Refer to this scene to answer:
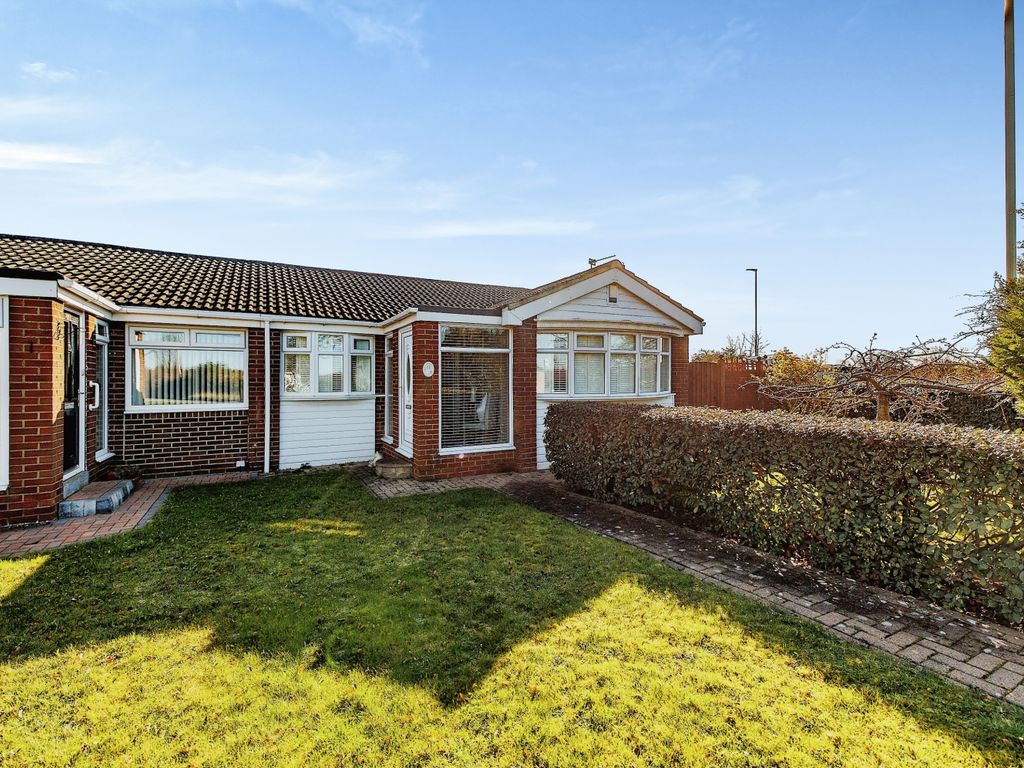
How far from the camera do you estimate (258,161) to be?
10.2m

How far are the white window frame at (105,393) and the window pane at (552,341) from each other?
26.4 feet

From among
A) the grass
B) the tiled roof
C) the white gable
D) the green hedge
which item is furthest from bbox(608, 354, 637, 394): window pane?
the grass

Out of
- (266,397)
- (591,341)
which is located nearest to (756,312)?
(591,341)

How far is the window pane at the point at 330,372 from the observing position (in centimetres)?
1070

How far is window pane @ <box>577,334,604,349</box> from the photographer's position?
10883 millimetres

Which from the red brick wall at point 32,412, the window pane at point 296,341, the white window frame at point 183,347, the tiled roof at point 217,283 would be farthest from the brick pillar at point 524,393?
the red brick wall at point 32,412

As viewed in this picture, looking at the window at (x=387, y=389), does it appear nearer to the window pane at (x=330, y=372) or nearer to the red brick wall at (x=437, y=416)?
the window pane at (x=330, y=372)

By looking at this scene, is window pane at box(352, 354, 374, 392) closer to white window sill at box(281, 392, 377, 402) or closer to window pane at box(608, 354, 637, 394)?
white window sill at box(281, 392, 377, 402)

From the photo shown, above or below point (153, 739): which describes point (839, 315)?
above

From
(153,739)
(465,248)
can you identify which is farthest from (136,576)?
(465,248)

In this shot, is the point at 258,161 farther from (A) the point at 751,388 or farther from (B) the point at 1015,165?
(A) the point at 751,388

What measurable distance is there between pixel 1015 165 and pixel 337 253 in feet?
57.8

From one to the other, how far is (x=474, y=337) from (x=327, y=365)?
11.5 feet

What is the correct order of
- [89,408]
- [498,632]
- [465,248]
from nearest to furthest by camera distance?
[498,632] < [89,408] < [465,248]
